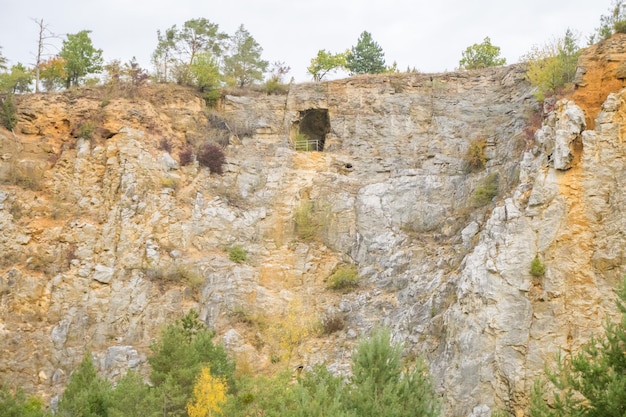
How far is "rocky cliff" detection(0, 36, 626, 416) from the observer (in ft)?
72.3

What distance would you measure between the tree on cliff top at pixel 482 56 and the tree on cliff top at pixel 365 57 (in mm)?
6862

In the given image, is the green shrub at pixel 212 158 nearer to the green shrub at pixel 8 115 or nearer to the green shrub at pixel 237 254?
the green shrub at pixel 237 254

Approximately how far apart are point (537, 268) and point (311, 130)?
17.8 metres

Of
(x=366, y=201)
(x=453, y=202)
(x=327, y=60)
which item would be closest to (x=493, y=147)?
(x=453, y=202)

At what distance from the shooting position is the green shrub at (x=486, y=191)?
2827cm

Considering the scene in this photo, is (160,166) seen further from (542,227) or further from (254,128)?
(542,227)

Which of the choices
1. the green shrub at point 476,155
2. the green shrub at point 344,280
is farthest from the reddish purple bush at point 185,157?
the green shrub at point 476,155

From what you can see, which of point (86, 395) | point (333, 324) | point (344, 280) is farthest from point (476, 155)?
point (86, 395)

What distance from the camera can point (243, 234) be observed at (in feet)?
→ 102

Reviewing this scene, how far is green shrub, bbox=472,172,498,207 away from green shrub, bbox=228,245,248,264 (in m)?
9.37

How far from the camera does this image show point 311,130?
3744 cm

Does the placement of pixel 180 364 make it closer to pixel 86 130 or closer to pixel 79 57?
pixel 86 130

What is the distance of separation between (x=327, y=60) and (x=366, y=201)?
12.8 meters

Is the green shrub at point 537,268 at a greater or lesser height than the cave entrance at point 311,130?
lesser
